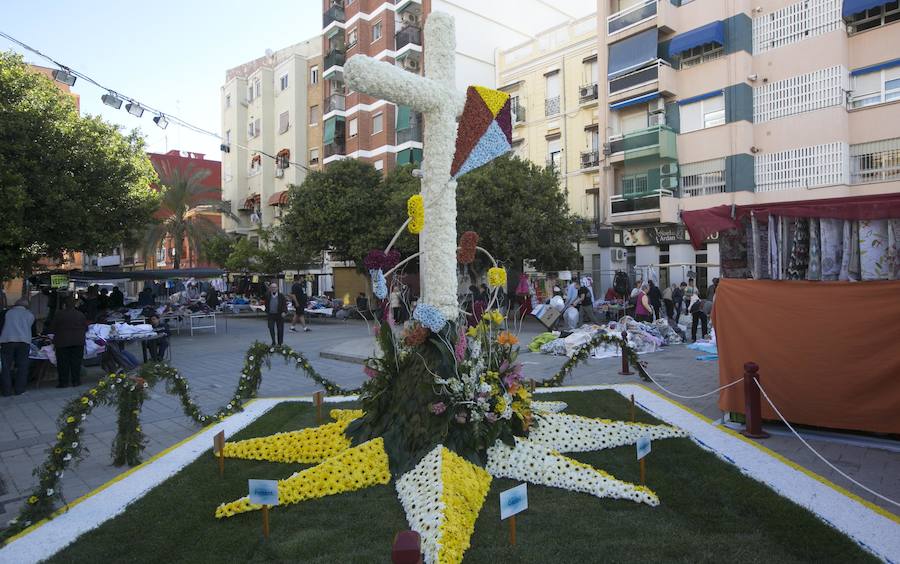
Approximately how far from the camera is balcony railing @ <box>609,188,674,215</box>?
2216 centimetres

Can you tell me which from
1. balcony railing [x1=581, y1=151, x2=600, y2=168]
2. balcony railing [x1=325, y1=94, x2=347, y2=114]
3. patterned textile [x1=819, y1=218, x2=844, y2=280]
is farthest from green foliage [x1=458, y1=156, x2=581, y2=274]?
balcony railing [x1=325, y1=94, x2=347, y2=114]

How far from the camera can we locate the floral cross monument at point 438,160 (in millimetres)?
5445

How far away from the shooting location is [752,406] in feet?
19.1

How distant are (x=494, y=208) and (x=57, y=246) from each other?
41.7 ft

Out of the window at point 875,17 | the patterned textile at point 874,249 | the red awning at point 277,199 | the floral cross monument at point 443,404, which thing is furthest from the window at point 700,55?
the red awning at point 277,199

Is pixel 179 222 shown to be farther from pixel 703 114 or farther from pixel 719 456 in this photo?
pixel 719 456

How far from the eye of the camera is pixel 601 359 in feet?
38.1

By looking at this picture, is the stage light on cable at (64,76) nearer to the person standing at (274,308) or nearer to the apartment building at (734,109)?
the person standing at (274,308)

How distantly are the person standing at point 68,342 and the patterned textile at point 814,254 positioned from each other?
35.6 feet

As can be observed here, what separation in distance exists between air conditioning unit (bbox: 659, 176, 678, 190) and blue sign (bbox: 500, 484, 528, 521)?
69.6 feet

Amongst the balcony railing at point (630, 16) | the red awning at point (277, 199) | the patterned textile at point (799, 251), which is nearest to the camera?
the patterned textile at point (799, 251)

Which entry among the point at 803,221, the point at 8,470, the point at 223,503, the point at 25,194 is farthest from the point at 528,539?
the point at 25,194

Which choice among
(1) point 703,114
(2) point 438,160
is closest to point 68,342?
(2) point 438,160

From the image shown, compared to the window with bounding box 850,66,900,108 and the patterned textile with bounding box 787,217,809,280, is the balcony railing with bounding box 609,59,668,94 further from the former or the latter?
the patterned textile with bounding box 787,217,809,280
